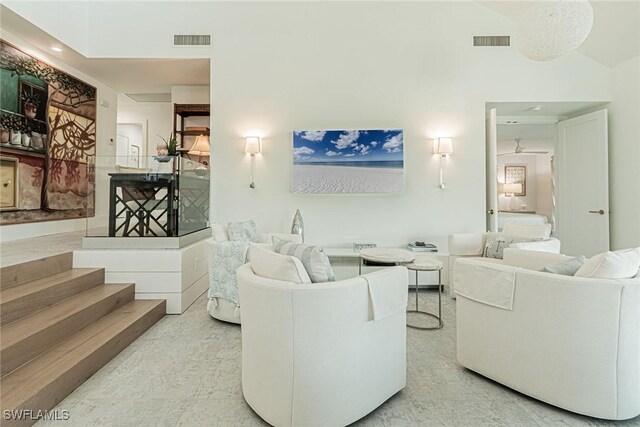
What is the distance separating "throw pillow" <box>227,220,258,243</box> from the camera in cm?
316

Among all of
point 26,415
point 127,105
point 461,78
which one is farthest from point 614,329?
point 127,105

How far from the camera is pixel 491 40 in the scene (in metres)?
4.24

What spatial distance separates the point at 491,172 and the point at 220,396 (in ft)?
13.7

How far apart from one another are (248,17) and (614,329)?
193 inches

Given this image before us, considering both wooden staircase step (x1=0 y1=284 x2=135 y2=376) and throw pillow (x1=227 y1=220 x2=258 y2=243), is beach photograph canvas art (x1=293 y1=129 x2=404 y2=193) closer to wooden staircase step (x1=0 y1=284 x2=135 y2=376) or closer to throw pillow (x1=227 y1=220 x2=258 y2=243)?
throw pillow (x1=227 y1=220 x2=258 y2=243)

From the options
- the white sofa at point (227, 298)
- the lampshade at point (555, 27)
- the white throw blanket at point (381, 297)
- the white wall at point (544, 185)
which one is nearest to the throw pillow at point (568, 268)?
the white throw blanket at point (381, 297)

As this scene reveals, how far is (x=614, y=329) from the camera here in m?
1.52

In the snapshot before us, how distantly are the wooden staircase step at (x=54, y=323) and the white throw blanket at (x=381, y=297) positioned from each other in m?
2.00

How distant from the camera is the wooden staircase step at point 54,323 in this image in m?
1.74

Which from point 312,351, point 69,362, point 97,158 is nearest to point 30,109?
point 97,158

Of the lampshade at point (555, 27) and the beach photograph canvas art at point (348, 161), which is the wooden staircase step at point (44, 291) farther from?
the lampshade at point (555, 27)

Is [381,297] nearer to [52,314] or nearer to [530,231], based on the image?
[52,314]

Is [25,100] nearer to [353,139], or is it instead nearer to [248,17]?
[248,17]

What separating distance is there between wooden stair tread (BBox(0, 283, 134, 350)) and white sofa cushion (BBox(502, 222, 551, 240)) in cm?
414
